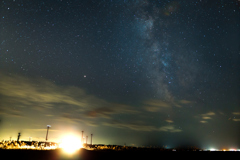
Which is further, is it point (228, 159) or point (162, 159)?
point (228, 159)

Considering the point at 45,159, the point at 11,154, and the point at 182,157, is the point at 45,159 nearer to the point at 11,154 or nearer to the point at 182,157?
the point at 11,154

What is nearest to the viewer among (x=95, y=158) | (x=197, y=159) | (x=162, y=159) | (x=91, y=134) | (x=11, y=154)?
(x=11, y=154)

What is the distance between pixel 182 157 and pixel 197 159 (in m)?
1.11

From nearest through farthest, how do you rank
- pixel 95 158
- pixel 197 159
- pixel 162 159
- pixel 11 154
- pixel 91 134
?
pixel 11 154 < pixel 95 158 < pixel 162 159 < pixel 197 159 < pixel 91 134

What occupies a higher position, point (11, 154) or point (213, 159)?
point (11, 154)

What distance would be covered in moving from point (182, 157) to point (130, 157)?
461cm

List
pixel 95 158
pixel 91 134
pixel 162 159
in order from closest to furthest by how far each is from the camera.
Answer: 1. pixel 95 158
2. pixel 162 159
3. pixel 91 134

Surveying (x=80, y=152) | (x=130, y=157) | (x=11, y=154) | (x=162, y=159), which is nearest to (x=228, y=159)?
(x=162, y=159)

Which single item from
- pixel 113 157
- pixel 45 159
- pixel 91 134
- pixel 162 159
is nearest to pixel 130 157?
pixel 113 157

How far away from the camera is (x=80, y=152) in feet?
42.6

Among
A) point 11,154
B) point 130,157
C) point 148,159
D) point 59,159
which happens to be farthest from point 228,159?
point 11,154

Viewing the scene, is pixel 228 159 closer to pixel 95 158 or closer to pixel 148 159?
pixel 148 159

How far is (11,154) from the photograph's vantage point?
10.7 metres

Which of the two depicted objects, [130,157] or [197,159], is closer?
[130,157]
